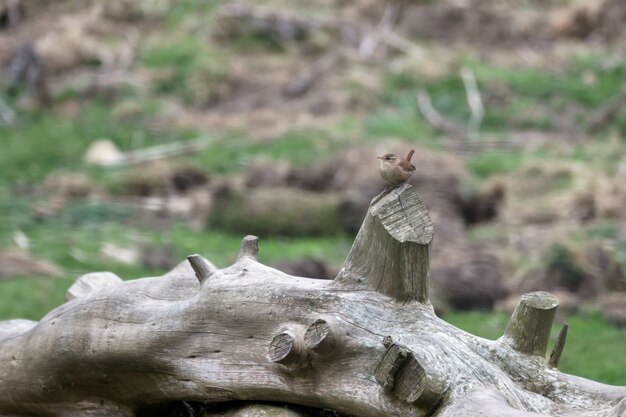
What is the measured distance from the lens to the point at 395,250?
5324mm

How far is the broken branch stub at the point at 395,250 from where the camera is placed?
5328 mm

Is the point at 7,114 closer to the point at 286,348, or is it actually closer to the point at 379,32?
the point at 379,32

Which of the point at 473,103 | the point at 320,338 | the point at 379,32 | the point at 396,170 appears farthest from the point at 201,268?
the point at 379,32

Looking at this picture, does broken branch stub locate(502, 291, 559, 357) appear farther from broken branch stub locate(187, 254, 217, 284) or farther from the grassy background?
the grassy background

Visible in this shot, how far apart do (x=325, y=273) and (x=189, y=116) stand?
7751 mm

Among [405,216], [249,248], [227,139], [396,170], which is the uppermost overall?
[227,139]

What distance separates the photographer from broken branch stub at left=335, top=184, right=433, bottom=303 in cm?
533

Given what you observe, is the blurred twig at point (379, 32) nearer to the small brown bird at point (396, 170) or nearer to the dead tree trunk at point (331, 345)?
the dead tree trunk at point (331, 345)

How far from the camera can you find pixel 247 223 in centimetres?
1420

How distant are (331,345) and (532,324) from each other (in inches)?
36.7

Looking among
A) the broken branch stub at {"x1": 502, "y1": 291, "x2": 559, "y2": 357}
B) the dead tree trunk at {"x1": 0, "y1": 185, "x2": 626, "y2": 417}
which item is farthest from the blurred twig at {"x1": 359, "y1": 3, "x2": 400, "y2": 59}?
the broken branch stub at {"x1": 502, "y1": 291, "x2": 559, "y2": 357}

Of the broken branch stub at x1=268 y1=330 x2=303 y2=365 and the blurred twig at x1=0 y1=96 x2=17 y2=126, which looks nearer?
the broken branch stub at x1=268 y1=330 x2=303 y2=365

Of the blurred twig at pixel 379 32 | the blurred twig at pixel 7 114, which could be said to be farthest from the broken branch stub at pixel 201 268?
the blurred twig at pixel 379 32

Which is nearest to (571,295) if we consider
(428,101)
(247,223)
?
(247,223)
